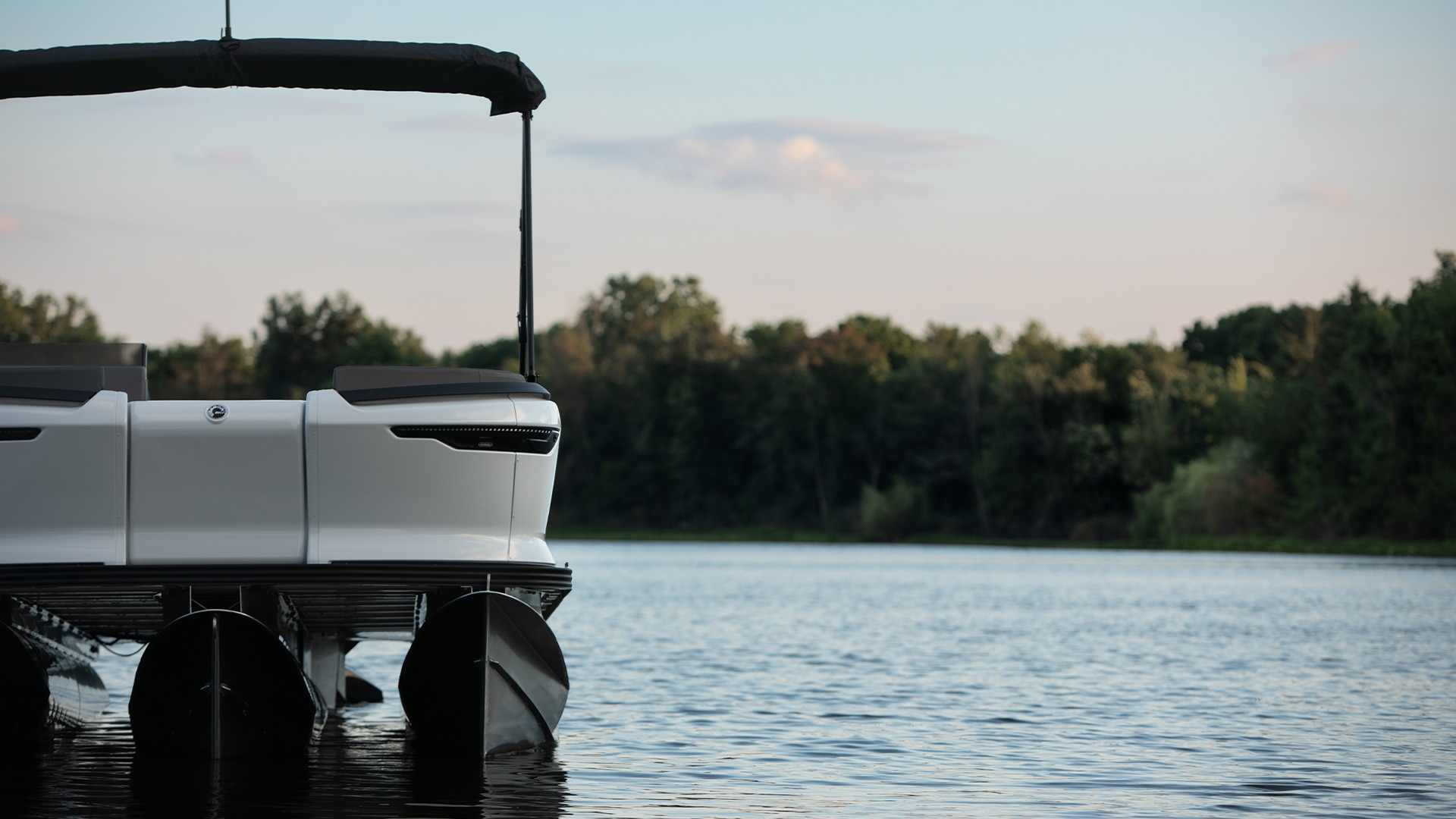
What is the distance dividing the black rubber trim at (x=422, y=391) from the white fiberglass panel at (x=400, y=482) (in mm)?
29

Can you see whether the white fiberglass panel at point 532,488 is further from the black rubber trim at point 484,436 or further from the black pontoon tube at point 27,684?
the black pontoon tube at point 27,684

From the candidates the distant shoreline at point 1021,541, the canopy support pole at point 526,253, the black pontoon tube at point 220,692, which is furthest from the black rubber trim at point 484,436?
the distant shoreline at point 1021,541

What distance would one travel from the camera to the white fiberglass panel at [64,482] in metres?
8.42

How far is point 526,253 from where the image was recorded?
34.6 ft

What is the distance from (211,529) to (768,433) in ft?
331

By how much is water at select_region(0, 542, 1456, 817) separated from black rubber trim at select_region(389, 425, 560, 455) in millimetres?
1825

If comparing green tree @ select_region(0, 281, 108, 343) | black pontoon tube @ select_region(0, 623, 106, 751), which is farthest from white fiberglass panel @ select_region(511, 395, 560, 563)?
green tree @ select_region(0, 281, 108, 343)

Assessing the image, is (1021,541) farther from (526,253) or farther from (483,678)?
(483,678)

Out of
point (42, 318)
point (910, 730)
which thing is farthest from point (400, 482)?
point (42, 318)

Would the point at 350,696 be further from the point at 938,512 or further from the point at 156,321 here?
the point at 938,512

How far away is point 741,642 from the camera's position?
22188mm

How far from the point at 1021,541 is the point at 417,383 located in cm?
8543

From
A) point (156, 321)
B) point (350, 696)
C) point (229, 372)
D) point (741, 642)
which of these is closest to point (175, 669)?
point (350, 696)

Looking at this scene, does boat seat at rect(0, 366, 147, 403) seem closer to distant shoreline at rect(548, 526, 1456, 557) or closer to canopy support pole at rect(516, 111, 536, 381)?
canopy support pole at rect(516, 111, 536, 381)
